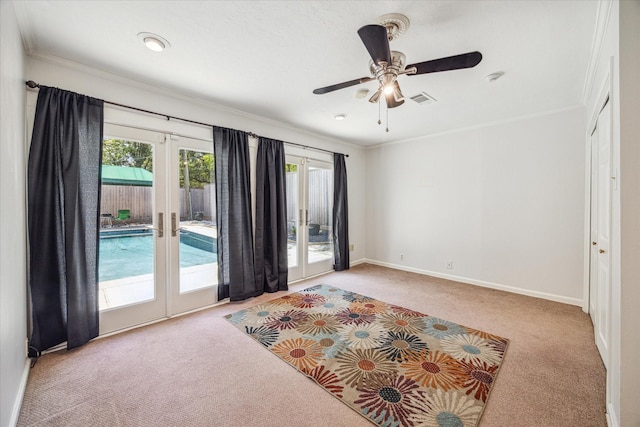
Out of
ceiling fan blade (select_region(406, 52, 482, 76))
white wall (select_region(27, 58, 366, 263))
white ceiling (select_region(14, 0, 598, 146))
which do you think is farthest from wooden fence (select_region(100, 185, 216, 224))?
ceiling fan blade (select_region(406, 52, 482, 76))

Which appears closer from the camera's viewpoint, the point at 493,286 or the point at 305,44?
the point at 305,44

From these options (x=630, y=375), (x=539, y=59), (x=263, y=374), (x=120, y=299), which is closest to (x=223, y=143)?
(x=120, y=299)

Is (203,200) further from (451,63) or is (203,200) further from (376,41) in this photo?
(451,63)

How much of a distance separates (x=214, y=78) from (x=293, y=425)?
2872 millimetres

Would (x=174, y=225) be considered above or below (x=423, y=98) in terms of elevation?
below

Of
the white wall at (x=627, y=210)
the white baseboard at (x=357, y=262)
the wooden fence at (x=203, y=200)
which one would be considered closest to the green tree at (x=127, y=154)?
the wooden fence at (x=203, y=200)

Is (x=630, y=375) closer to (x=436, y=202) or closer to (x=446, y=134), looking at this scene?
(x=436, y=202)

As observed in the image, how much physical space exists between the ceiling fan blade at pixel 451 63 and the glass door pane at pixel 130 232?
2619 millimetres

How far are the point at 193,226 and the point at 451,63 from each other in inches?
116

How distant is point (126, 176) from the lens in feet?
8.84

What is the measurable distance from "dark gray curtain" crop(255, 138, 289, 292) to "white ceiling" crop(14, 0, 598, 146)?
32.4 inches

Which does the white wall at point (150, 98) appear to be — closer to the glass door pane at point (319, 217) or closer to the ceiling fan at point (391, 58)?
the glass door pane at point (319, 217)

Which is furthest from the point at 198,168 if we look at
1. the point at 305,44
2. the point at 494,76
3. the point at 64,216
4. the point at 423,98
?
the point at 494,76

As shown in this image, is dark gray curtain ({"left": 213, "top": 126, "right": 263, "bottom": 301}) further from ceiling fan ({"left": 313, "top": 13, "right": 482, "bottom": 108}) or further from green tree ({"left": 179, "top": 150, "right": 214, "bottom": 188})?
ceiling fan ({"left": 313, "top": 13, "right": 482, "bottom": 108})
